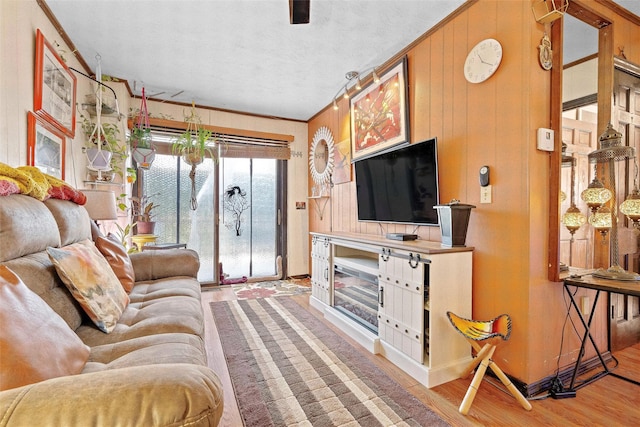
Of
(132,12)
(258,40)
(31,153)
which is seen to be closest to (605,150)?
(258,40)

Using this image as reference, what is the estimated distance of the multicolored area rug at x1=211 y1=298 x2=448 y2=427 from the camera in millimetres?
1604

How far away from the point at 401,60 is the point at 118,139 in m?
3.09

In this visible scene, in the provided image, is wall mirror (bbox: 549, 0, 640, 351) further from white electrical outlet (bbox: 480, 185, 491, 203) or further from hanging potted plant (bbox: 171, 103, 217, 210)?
hanging potted plant (bbox: 171, 103, 217, 210)

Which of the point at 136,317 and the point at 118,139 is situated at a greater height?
the point at 118,139

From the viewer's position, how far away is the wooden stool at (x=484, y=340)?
1.67 meters

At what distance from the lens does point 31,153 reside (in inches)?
77.8

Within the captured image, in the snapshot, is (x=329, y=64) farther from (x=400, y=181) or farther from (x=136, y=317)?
(x=136, y=317)

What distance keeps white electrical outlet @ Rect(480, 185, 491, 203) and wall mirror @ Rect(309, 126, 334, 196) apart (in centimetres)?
230

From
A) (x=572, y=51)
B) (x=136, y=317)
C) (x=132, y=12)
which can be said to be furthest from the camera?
(x=572, y=51)

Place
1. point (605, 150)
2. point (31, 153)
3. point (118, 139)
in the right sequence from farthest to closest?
point (118, 139) < point (31, 153) < point (605, 150)

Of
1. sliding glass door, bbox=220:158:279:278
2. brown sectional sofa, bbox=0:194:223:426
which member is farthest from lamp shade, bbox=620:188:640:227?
sliding glass door, bbox=220:158:279:278

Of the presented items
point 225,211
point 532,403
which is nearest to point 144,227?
point 225,211

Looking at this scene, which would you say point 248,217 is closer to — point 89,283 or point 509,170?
point 89,283

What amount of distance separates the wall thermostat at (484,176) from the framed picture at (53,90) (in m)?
2.95
